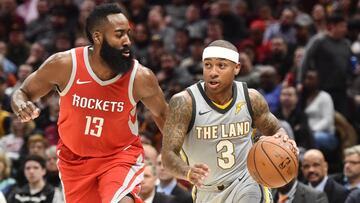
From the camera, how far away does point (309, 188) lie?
8656 mm

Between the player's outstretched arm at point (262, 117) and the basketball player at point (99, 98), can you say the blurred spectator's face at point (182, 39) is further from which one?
the basketball player at point (99, 98)

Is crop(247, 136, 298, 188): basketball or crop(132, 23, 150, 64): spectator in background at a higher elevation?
crop(132, 23, 150, 64): spectator in background

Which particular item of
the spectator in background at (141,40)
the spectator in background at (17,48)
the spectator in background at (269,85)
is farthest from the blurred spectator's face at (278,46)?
the spectator in background at (17,48)

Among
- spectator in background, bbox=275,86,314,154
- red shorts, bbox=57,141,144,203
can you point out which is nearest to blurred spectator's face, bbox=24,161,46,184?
red shorts, bbox=57,141,144,203

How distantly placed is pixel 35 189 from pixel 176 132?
356 cm

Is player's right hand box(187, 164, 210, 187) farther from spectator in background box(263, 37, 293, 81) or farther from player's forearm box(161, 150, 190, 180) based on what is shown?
spectator in background box(263, 37, 293, 81)

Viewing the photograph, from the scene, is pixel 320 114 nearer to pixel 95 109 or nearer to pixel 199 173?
pixel 95 109

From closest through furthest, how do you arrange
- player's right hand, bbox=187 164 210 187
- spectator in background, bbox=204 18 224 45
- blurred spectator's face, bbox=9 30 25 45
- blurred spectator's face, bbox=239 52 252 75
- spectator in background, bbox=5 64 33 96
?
player's right hand, bbox=187 164 210 187 < blurred spectator's face, bbox=239 52 252 75 < spectator in background, bbox=5 64 33 96 < spectator in background, bbox=204 18 224 45 < blurred spectator's face, bbox=9 30 25 45

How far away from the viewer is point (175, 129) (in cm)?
657

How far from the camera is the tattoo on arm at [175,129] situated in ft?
21.1

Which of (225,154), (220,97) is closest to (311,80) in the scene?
(220,97)

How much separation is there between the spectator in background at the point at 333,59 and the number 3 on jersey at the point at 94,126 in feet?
19.5

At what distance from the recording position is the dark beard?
255 inches

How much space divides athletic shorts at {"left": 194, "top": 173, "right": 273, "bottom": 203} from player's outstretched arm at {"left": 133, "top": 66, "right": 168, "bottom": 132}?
27.7 inches
